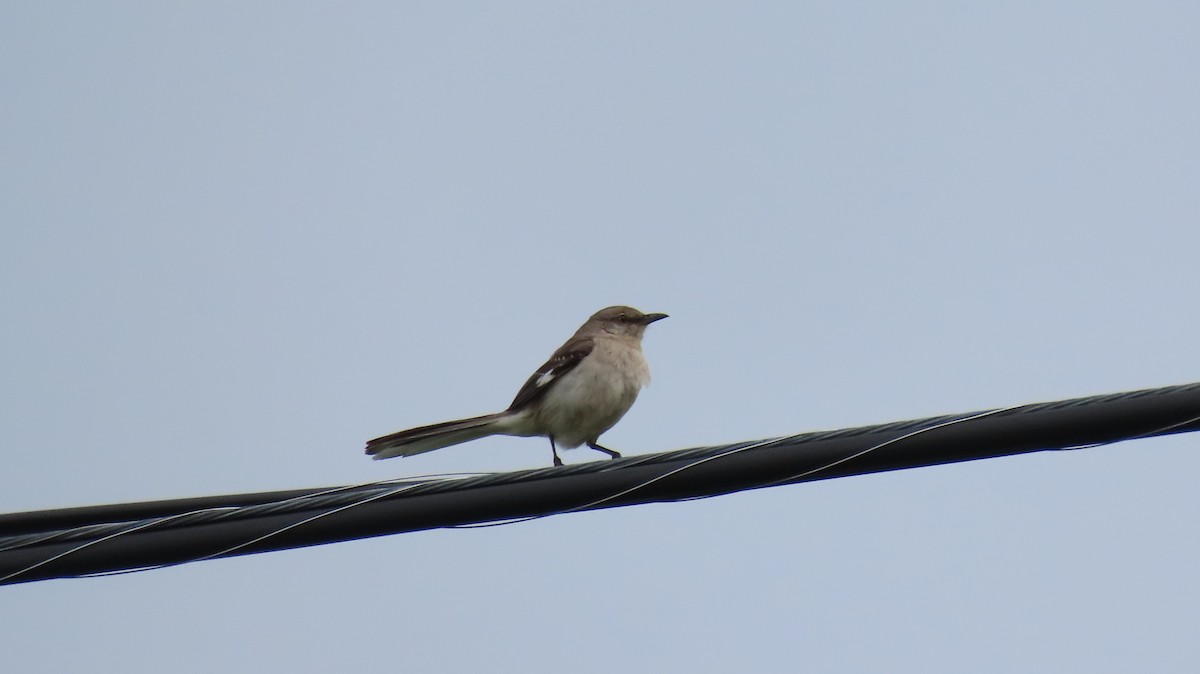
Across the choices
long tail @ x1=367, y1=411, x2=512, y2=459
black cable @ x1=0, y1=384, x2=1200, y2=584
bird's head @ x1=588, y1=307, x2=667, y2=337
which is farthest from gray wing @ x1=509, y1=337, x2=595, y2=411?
black cable @ x1=0, y1=384, x2=1200, y2=584

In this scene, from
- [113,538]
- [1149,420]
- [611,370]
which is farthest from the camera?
[611,370]

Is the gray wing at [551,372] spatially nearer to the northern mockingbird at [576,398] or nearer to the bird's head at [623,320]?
the northern mockingbird at [576,398]

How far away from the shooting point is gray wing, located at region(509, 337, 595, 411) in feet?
31.8

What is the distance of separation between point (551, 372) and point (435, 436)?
1279 mm

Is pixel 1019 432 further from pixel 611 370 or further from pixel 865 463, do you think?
pixel 611 370

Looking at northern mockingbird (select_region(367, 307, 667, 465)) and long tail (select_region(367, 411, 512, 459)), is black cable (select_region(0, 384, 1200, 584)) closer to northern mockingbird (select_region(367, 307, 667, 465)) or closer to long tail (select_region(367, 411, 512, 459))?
long tail (select_region(367, 411, 512, 459))

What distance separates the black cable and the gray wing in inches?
189

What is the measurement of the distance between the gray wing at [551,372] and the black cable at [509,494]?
480cm

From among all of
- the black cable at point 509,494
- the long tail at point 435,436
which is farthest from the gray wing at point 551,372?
the black cable at point 509,494

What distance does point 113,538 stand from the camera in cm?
474

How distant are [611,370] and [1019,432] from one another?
5277mm

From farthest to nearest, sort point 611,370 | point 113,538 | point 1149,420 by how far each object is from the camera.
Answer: point 611,370 → point 113,538 → point 1149,420

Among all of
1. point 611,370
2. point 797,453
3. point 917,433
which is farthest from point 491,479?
point 611,370

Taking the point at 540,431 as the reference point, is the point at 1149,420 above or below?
below
